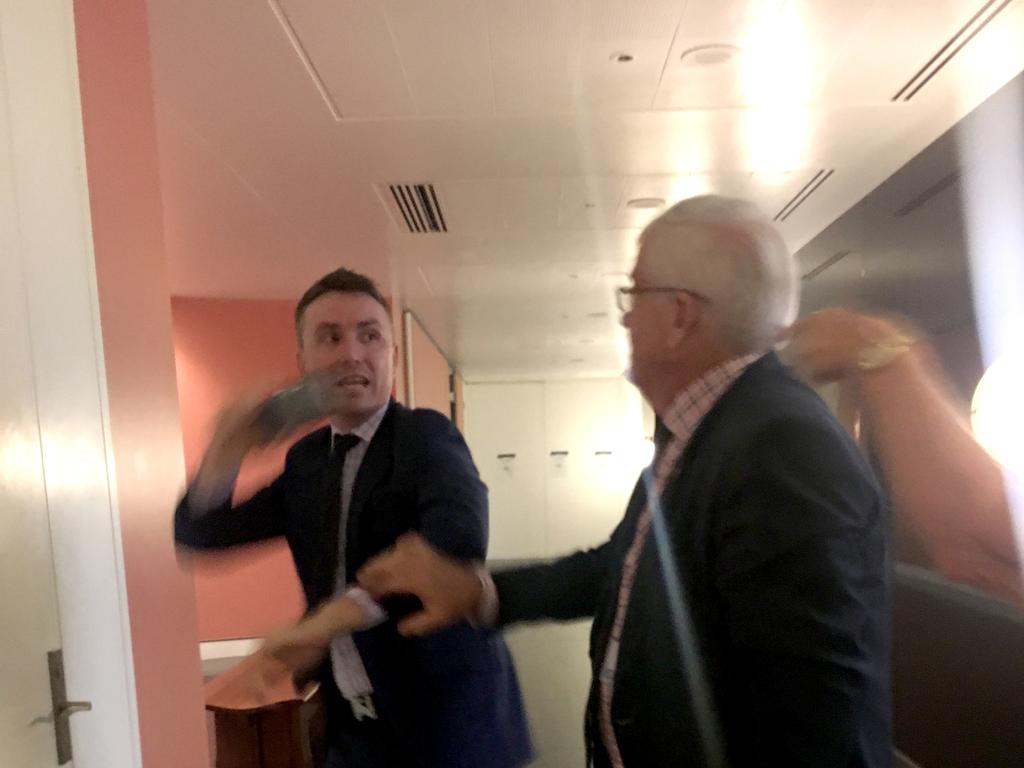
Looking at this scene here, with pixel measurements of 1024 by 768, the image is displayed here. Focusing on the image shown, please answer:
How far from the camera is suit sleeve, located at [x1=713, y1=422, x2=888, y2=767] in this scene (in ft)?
2.72

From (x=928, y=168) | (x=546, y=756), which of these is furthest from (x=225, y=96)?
(x=546, y=756)

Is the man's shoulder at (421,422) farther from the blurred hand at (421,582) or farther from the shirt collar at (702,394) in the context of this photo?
the shirt collar at (702,394)

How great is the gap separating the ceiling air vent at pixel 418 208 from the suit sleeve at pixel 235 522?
6.52ft

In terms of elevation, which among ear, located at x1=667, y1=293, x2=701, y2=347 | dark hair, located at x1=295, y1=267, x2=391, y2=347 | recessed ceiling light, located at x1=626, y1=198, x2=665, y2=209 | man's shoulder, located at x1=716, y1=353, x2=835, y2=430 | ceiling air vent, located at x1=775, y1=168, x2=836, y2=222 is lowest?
man's shoulder, located at x1=716, y1=353, x2=835, y2=430

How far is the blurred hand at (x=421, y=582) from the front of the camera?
1.07 meters

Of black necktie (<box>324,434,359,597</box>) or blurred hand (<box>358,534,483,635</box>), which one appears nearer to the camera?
blurred hand (<box>358,534,483,635</box>)

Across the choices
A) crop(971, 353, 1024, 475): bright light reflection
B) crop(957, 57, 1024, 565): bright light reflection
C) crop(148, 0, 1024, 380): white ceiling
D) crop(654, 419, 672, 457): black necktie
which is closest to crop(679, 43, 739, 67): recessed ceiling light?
crop(148, 0, 1024, 380): white ceiling

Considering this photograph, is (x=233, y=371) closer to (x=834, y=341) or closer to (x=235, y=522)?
(x=235, y=522)

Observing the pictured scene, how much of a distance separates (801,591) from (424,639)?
57 cm

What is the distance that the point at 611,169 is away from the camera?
120 inches

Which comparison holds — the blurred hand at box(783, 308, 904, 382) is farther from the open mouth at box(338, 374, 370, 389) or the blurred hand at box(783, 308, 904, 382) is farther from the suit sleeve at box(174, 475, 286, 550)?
the suit sleeve at box(174, 475, 286, 550)

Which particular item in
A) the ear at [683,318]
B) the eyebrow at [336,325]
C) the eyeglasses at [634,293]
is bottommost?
the ear at [683,318]

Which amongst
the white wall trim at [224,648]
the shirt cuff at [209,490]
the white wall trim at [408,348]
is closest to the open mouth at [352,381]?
the shirt cuff at [209,490]

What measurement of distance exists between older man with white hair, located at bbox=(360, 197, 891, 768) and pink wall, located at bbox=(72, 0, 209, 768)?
0.66 meters
